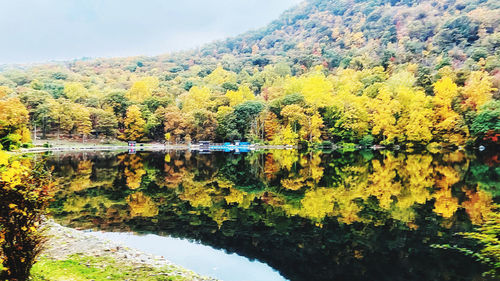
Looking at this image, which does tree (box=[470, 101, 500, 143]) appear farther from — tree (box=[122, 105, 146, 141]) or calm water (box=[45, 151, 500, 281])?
tree (box=[122, 105, 146, 141])

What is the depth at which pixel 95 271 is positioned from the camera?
6.84 metres

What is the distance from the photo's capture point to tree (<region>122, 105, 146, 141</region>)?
247ft

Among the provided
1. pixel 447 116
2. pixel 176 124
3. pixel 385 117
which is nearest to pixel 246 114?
pixel 176 124

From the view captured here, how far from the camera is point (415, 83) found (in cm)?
6856

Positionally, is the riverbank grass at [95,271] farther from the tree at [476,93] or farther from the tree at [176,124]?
the tree at [176,124]

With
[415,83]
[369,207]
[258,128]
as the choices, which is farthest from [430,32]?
[369,207]

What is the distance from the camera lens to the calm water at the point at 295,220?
824 centimetres

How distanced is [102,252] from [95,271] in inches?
58.4

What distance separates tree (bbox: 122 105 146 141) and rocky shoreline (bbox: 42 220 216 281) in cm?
6890

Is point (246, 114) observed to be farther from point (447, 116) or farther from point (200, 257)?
point (200, 257)

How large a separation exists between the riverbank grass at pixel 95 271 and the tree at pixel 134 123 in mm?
71295

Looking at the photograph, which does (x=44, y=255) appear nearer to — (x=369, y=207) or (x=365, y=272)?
(x=365, y=272)

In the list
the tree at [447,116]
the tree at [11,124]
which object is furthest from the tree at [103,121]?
the tree at [447,116]

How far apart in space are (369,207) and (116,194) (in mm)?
12330
